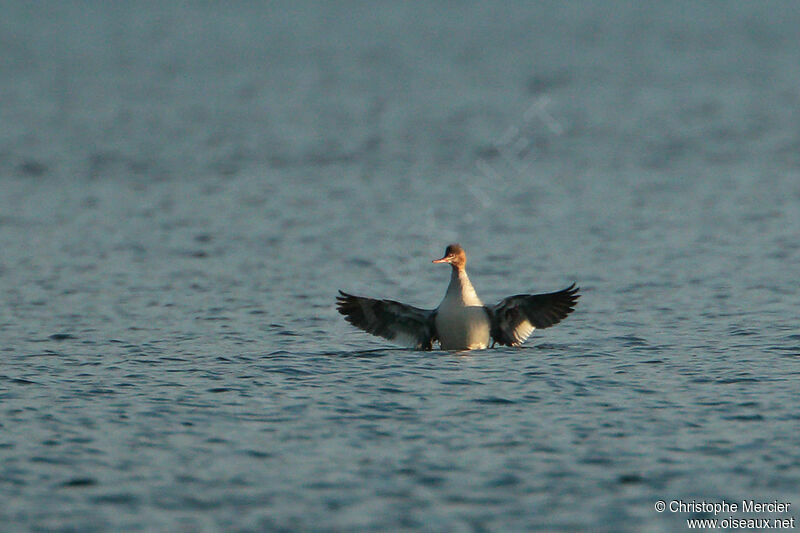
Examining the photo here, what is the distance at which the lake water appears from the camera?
12.1m

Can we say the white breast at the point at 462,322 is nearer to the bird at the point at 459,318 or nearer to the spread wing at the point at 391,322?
the bird at the point at 459,318

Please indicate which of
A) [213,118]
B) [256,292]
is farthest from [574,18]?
[256,292]

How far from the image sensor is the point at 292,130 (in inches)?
1656

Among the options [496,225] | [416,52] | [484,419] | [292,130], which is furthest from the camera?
[416,52]

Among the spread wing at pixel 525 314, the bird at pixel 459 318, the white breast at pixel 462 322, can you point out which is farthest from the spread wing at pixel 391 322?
A: the spread wing at pixel 525 314

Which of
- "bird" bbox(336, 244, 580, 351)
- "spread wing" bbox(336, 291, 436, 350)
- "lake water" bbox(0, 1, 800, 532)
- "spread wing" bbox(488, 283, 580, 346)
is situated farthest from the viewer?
"spread wing" bbox(336, 291, 436, 350)

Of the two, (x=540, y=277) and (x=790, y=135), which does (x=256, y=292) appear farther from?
(x=790, y=135)

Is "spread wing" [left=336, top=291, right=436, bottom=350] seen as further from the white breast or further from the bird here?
the white breast

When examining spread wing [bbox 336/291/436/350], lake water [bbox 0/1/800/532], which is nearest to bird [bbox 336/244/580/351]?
spread wing [bbox 336/291/436/350]

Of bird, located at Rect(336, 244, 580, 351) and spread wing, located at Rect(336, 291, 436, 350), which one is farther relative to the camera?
spread wing, located at Rect(336, 291, 436, 350)

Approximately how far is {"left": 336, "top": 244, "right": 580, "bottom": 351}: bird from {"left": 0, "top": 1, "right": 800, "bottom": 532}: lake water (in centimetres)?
34

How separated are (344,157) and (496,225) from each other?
9815 mm

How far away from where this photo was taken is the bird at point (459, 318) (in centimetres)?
1775

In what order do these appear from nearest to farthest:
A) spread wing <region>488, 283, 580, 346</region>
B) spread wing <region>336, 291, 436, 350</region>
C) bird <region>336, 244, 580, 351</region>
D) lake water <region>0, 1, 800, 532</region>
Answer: lake water <region>0, 1, 800, 532</region>, spread wing <region>488, 283, 580, 346</region>, bird <region>336, 244, 580, 351</region>, spread wing <region>336, 291, 436, 350</region>
